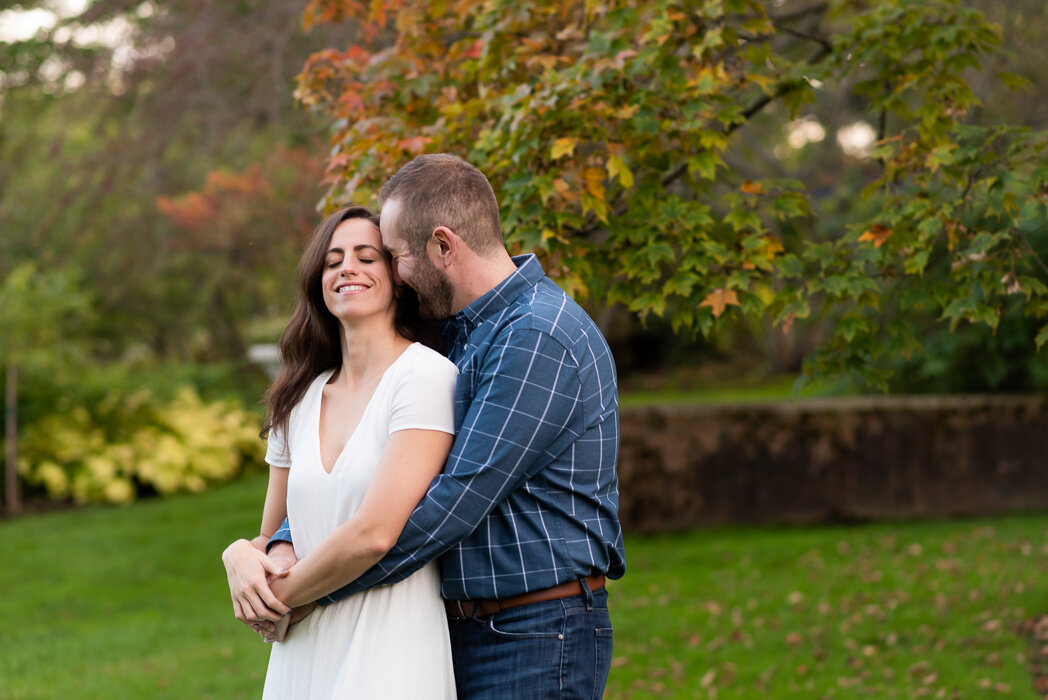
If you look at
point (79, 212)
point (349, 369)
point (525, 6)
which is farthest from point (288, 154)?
point (349, 369)

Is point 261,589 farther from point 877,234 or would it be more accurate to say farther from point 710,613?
point 710,613

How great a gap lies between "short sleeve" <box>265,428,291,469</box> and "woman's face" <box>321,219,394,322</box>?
1.18 feet

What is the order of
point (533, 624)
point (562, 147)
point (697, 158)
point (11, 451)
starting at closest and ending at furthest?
1. point (533, 624)
2. point (562, 147)
3. point (697, 158)
4. point (11, 451)

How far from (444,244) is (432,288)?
0.35 ft

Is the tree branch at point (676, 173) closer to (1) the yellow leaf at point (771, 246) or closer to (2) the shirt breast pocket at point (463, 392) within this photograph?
(1) the yellow leaf at point (771, 246)

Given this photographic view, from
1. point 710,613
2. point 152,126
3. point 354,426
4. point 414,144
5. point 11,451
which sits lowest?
point 710,613

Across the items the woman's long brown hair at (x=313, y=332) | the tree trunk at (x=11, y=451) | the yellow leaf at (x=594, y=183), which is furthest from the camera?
the tree trunk at (x=11, y=451)

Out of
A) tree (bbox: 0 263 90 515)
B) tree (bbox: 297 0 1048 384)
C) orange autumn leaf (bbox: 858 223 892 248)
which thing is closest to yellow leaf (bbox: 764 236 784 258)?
tree (bbox: 297 0 1048 384)

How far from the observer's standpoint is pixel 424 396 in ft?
7.13

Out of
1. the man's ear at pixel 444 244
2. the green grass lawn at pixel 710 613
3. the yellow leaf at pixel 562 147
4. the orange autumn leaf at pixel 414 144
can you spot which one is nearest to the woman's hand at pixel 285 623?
the man's ear at pixel 444 244

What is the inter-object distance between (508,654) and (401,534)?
1.24 feet

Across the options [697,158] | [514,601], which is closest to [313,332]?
[514,601]

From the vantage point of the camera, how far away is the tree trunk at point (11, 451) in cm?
1085

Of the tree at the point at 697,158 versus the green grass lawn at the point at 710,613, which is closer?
the tree at the point at 697,158
